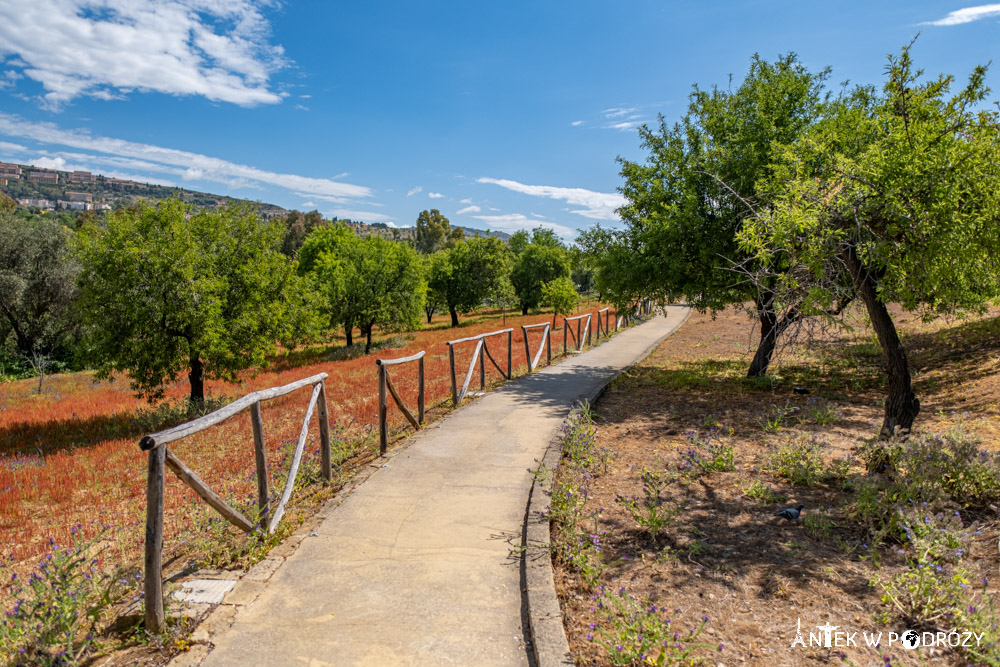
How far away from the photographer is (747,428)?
28.0 feet

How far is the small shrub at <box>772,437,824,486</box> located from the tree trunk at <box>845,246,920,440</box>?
1134 mm

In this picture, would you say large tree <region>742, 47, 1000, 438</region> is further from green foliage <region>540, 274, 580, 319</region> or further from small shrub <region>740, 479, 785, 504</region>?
green foliage <region>540, 274, 580, 319</region>

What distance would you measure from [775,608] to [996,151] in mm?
5098

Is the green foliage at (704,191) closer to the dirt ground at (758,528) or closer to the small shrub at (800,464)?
the dirt ground at (758,528)

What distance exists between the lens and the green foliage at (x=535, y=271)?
195 ft

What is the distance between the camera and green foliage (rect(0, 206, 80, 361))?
29719mm

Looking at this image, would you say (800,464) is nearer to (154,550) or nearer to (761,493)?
(761,493)

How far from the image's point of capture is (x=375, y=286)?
3341cm

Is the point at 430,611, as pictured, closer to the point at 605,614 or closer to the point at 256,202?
the point at 605,614

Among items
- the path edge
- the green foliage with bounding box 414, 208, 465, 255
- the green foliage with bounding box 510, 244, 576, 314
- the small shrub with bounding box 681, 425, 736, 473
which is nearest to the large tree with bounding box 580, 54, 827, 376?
the small shrub with bounding box 681, 425, 736, 473

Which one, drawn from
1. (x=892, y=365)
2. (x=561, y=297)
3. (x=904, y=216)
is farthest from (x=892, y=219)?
(x=561, y=297)

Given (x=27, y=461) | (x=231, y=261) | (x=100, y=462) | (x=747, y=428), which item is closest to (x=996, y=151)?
(x=747, y=428)

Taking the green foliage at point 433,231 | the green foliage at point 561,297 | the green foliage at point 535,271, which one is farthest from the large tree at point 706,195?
the green foliage at point 433,231

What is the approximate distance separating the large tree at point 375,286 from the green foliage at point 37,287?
14.6 m
